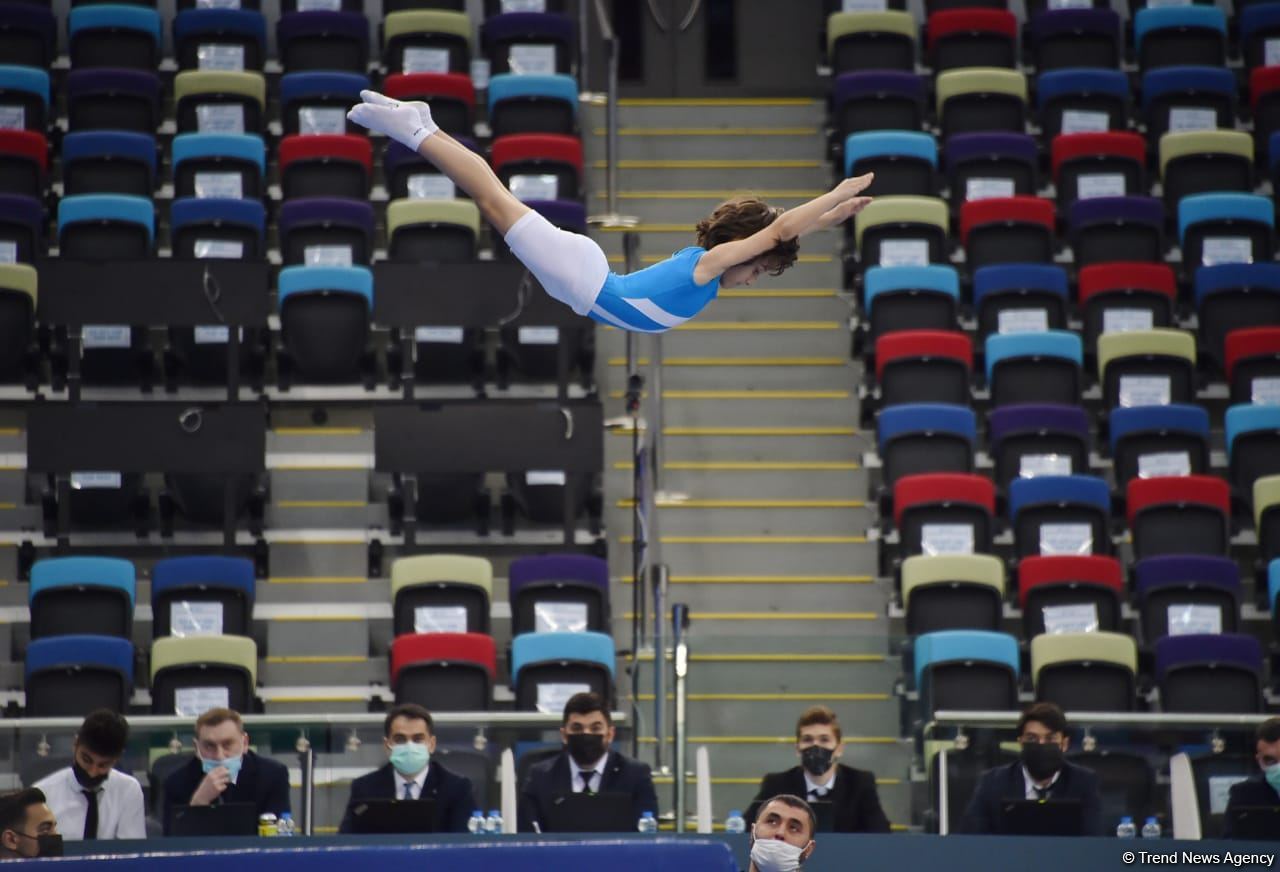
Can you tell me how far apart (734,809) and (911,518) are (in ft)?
10.7

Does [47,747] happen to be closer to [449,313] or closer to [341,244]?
[449,313]

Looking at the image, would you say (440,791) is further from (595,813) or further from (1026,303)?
(1026,303)

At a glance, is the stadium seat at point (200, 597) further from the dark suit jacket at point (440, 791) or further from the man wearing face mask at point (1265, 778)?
the man wearing face mask at point (1265, 778)

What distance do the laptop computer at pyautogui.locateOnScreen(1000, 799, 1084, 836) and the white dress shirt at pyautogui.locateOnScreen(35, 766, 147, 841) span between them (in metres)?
3.41

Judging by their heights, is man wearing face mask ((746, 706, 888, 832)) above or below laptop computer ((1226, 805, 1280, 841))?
above

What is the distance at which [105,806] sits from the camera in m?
8.06

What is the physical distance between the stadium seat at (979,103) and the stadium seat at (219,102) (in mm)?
4898

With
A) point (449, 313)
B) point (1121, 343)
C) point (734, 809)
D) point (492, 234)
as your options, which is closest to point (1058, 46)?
point (1121, 343)

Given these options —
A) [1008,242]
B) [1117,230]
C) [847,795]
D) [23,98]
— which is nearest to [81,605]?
[847,795]

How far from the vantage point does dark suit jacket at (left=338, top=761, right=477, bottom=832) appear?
823cm

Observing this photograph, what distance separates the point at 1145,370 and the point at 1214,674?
2.60 m

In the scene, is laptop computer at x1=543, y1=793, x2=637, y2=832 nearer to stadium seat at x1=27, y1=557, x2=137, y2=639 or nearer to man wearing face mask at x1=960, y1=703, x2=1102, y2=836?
man wearing face mask at x1=960, y1=703, x2=1102, y2=836

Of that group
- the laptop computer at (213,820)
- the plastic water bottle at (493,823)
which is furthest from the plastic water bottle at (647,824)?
the laptop computer at (213,820)

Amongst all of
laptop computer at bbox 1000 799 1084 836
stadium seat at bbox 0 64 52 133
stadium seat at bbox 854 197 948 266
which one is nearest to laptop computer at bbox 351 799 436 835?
laptop computer at bbox 1000 799 1084 836
